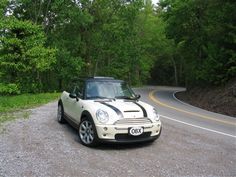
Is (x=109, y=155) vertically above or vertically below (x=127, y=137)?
below

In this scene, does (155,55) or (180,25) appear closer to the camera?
(180,25)

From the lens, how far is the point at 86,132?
8.36 meters

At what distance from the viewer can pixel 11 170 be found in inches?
246

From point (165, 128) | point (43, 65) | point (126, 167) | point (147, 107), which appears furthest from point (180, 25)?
point (126, 167)

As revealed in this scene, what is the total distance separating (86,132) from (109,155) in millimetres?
1096

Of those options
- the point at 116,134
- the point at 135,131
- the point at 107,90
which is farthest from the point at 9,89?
the point at 135,131

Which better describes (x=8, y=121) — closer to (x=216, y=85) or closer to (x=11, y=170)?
(x=11, y=170)

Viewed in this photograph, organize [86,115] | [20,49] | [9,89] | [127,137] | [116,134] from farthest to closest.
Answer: [20,49] → [9,89] → [86,115] → [127,137] → [116,134]

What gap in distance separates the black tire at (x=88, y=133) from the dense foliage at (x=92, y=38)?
9.83 meters

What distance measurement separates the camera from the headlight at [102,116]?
310 inches

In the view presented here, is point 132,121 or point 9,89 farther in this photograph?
point 9,89

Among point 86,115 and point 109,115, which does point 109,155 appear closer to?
point 109,115

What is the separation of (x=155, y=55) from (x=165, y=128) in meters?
58.7

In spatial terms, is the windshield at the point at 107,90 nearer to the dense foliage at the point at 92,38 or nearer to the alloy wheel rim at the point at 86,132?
the alloy wheel rim at the point at 86,132
